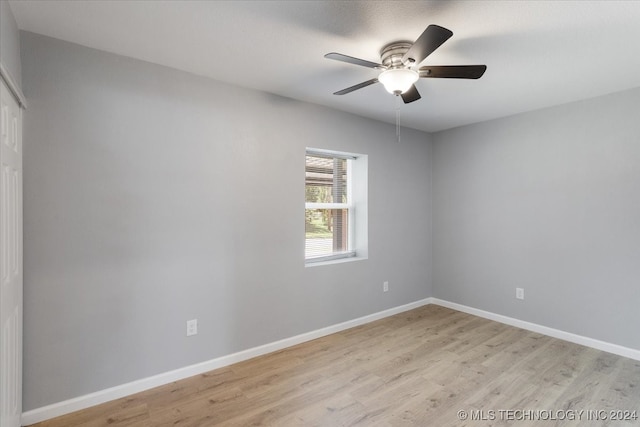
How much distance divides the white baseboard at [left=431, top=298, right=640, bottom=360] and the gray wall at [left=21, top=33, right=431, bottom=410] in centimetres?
179

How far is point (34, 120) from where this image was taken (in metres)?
1.92

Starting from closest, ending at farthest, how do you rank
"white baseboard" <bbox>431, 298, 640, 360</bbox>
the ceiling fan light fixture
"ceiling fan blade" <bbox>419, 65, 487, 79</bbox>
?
"ceiling fan blade" <bbox>419, 65, 487, 79</bbox> < the ceiling fan light fixture < "white baseboard" <bbox>431, 298, 640, 360</bbox>

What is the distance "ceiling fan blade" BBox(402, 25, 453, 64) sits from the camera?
1.42 metres

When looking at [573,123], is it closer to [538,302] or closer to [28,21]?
[538,302]

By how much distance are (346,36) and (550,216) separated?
2.89 meters

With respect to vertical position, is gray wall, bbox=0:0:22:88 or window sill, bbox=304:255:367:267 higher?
gray wall, bbox=0:0:22:88

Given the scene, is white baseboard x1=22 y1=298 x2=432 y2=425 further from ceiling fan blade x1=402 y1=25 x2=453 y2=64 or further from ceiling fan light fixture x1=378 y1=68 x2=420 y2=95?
ceiling fan blade x1=402 y1=25 x2=453 y2=64

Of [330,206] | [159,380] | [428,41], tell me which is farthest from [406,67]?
[159,380]

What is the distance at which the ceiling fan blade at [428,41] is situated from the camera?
1.42 meters

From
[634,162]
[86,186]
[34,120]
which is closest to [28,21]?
[34,120]

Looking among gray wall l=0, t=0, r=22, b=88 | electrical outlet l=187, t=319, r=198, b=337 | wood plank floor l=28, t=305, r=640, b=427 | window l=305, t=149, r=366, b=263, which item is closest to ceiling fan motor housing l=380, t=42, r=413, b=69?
window l=305, t=149, r=366, b=263

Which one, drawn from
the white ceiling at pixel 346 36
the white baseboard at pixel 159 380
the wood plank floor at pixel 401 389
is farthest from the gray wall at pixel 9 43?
the wood plank floor at pixel 401 389

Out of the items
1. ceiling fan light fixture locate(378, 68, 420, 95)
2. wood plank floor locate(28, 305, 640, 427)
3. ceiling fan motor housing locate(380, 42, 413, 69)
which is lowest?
wood plank floor locate(28, 305, 640, 427)

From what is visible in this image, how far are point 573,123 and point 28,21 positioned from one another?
14.6 feet
